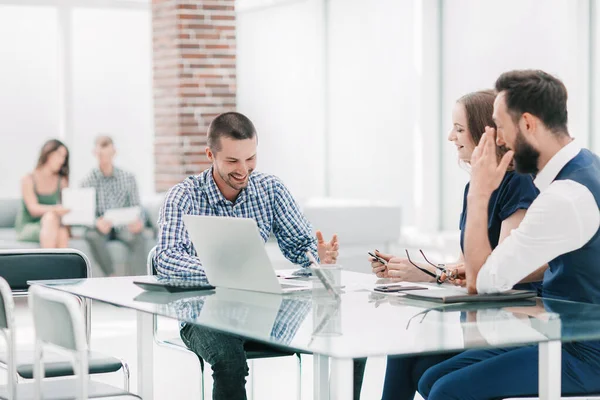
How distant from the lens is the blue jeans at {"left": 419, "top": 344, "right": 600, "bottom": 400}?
7.56 ft

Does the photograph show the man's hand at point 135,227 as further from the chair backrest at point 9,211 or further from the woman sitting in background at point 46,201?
the chair backrest at point 9,211

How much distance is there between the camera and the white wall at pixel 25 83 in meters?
10.0

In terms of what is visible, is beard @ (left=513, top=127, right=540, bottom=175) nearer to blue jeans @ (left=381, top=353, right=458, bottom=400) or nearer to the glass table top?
the glass table top

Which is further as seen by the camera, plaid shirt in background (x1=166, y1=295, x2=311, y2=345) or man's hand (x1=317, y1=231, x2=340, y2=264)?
man's hand (x1=317, y1=231, x2=340, y2=264)

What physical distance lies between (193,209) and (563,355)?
138 centimetres

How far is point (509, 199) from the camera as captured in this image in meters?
2.70

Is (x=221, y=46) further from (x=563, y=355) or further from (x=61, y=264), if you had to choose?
(x=563, y=355)

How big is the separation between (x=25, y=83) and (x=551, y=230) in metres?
8.56

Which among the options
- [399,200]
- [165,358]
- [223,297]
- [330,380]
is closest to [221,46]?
[399,200]

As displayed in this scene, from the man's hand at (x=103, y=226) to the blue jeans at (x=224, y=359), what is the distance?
172 inches

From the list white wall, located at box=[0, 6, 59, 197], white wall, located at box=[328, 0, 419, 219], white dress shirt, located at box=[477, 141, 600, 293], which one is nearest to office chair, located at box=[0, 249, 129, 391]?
white dress shirt, located at box=[477, 141, 600, 293]

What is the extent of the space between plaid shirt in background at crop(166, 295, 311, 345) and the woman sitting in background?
475 centimetres

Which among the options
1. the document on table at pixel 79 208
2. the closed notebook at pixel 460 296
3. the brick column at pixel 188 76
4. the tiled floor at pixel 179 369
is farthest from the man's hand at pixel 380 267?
the brick column at pixel 188 76

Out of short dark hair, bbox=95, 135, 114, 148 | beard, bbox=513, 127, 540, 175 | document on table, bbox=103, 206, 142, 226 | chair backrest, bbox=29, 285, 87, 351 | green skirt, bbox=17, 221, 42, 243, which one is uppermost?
short dark hair, bbox=95, 135, 114, 148
